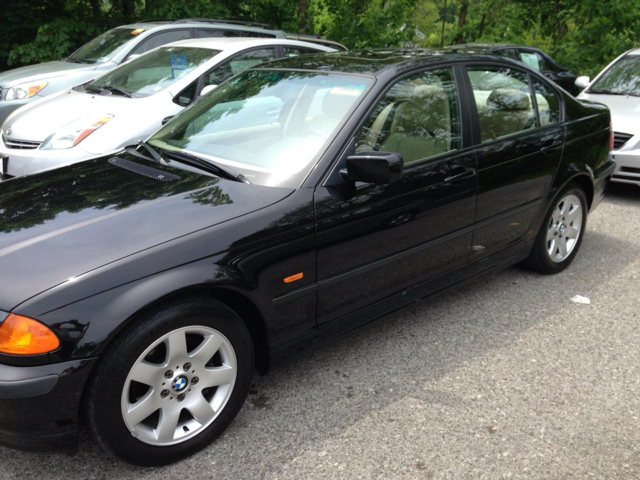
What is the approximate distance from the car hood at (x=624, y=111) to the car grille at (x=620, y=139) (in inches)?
1.7

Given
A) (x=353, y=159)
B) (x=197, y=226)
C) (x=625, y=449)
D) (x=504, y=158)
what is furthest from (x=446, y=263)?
(x=197, y=226)

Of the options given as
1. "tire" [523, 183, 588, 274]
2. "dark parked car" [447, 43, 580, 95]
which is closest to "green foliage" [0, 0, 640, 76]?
"dark parked car" [447, 43, 580, 95]

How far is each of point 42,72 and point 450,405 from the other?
7512 mm

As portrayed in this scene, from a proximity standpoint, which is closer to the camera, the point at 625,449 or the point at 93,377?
the point at 93,377

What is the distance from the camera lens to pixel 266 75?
379 cm

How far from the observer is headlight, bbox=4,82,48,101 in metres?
7.95

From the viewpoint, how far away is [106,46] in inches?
348

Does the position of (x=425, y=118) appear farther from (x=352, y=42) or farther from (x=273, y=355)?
(x=352, y=42)

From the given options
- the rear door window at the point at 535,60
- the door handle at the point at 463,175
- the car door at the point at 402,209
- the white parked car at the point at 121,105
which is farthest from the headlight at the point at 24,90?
the rear door window at the point at 535,60

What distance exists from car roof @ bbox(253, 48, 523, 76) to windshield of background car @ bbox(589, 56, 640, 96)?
444 centimetres

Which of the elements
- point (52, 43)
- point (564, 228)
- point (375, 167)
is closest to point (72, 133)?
point (375, 167)

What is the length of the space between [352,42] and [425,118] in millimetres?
9815

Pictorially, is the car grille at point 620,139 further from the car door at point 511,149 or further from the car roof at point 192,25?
the car roof at point 192,25

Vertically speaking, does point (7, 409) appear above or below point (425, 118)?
below
